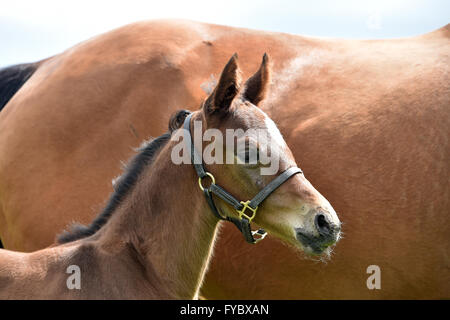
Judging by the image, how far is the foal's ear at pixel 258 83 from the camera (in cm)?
315

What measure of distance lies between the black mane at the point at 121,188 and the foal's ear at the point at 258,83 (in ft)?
1.38

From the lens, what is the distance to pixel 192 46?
4332 mm

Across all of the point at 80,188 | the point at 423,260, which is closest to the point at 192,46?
the point at 80,188

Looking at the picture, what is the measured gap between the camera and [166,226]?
3041 mm

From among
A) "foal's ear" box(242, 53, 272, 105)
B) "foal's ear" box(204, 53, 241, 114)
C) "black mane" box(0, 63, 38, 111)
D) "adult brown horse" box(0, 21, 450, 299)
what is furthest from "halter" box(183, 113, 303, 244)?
"black mane" box(0, 63, 38, 111)

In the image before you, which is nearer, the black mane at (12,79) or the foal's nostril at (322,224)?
the foal's nostril at (322,224)

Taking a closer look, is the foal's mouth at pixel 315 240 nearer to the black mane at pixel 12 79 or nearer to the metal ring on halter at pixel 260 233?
the metal ring on halter at pixel 260 233

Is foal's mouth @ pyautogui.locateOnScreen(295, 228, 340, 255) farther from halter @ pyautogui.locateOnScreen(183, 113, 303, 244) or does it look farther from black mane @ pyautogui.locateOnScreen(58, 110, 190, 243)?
black mane @ pyautogui.locateOnScreen(58, 110, 190, 243)

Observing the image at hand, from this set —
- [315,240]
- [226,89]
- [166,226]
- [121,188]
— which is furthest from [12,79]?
[315,240]

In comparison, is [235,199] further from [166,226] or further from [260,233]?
[166,226]

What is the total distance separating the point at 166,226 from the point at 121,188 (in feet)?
1.36

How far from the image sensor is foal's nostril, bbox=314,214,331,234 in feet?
8.49

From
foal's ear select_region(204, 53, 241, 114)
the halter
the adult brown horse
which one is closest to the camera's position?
the halter

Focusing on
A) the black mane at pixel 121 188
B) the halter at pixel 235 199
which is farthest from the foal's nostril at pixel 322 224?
the black mane at pixel 121 188
